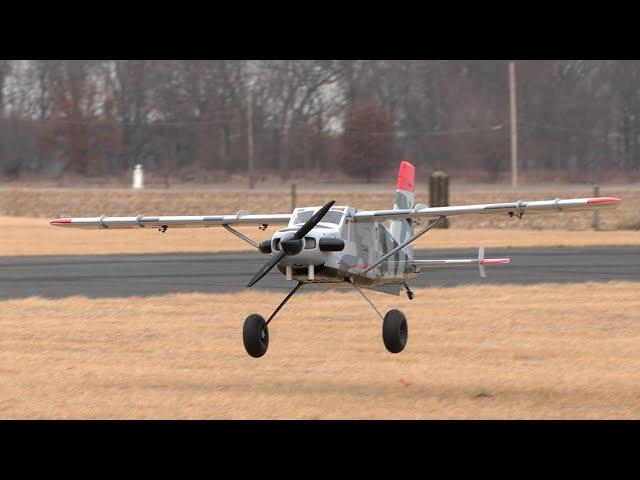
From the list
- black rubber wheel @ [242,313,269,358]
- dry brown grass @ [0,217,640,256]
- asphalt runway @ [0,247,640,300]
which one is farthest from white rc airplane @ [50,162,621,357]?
dry brown grass @ [0,217,640,256]

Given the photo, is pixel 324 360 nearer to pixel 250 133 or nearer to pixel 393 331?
pixel 393 331

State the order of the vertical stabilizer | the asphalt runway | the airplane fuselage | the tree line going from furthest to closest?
1. the tree line
2. the asphalt runway
3. the vertical stabilizer
4. the airplane fuselage

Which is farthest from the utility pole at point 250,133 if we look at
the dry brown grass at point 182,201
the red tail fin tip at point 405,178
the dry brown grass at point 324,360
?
the red tail fin tip at point 405,178

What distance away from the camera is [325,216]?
13.0 meters

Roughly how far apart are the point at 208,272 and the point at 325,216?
12871 millimetres

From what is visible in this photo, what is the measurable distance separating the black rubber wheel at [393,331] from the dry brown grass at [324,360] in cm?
20

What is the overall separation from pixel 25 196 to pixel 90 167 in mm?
17473

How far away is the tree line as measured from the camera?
62.9 meters

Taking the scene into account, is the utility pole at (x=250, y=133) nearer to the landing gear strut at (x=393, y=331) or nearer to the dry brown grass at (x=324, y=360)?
the dry brown grass at (x=324, y=360)

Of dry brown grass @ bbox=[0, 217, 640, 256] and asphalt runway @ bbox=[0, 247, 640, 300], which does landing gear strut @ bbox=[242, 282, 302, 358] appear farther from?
dry brown grass @ bbox=[0, 217, 640, 256]

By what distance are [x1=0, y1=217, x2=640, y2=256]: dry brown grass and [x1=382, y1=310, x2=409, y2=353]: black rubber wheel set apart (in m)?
18.9

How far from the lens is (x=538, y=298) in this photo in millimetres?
19672

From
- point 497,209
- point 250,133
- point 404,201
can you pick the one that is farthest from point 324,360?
point 250,133

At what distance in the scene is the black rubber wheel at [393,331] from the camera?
13.4 meters
